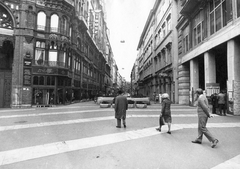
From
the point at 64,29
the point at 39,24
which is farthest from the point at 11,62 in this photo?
the point at 64,29

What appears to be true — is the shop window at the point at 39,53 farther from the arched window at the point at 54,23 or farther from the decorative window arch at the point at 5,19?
the decorative window arch at the point at 5,19

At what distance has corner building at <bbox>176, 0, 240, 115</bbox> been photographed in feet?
39.6

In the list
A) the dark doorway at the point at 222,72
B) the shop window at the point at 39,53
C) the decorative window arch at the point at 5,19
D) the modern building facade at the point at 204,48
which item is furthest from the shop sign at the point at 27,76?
the dark doorway at the point at 222,72

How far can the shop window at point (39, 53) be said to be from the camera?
20.8m

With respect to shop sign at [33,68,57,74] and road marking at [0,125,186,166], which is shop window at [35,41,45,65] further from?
road marking at [0,125,186,166]

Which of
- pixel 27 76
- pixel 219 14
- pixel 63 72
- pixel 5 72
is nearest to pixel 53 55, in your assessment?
pixel 63 72

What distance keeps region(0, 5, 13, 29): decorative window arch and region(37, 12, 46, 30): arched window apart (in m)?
2.96

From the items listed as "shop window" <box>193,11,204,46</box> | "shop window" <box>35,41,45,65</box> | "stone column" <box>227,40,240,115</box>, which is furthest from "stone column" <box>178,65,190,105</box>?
"shop window" <box>35,41,45,65</box>

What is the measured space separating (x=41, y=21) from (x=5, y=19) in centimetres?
382

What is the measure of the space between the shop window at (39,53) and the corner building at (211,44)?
1784 centimetres

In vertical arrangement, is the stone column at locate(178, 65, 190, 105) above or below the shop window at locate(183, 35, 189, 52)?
below

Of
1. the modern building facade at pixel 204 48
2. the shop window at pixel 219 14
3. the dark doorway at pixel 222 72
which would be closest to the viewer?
the modern building facade at pixel 204 48

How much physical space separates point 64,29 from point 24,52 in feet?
19.7

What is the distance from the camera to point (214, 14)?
15.1 metres
